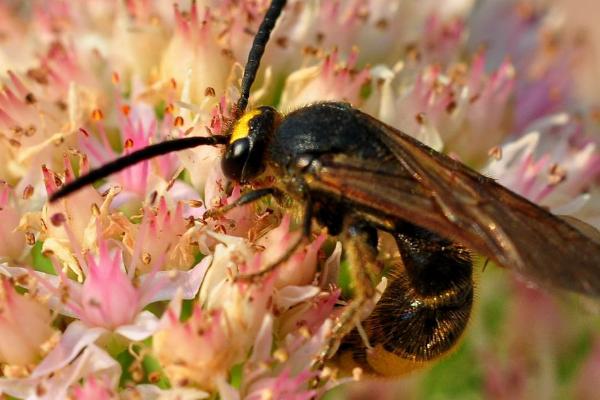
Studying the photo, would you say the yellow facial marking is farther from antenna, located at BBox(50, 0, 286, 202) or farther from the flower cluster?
the flower cluster

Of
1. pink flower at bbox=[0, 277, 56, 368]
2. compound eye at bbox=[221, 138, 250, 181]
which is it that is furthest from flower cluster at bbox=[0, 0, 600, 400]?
compound eye at bbox=[221, 138, 250, 181]

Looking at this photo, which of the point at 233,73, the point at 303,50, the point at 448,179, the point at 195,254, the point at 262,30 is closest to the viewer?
the point at 448,179

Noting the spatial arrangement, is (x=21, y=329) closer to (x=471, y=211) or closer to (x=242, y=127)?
(x=242, y=127)

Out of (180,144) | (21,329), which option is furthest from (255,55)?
(21,329)

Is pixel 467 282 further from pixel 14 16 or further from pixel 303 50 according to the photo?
pixel 14 16

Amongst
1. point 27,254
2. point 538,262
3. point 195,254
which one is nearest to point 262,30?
point 195,254

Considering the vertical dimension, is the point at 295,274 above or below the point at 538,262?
below
